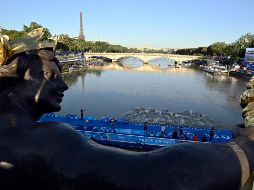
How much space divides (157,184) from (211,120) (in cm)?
2775

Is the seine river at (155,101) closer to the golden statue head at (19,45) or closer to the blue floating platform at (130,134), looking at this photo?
the blue floating platform at (130,134)

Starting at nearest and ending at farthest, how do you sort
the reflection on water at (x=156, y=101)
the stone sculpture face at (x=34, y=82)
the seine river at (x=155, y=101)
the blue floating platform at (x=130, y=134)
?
the stone sculpture face at (x=34, y=82) < the blue floating platform at (x=130, y=134) < the seine river at (x=155, y=101) < the reflection on water at (x=156, y=101)

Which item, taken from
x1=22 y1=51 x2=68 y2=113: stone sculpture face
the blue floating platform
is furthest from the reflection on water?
x1=22 y1=51 x2=68 y2=113: stone sculpture face

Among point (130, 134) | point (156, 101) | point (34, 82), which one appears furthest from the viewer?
point (156, 101)

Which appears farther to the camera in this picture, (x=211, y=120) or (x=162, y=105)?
(x=162, y=105)

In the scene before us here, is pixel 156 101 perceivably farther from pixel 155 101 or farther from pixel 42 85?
pixel 42 85

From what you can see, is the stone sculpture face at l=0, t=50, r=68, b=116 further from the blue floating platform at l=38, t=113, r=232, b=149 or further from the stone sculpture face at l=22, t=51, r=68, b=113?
the blue floating platform at l=38, t=113, r=232, b=149

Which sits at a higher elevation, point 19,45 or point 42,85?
point 19,45

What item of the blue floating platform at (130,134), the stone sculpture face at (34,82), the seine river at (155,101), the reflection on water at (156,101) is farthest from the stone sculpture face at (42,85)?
the seine river at (155,101)

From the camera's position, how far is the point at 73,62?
258ft

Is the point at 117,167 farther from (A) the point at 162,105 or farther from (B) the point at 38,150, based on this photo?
(A) the point at 162,105

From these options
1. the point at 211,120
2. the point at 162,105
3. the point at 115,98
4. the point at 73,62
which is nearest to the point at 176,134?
the point at 211,120

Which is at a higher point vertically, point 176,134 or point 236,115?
point 176,134

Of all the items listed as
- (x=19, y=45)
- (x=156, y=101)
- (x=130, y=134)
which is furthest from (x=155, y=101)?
(x=19, y=45)
